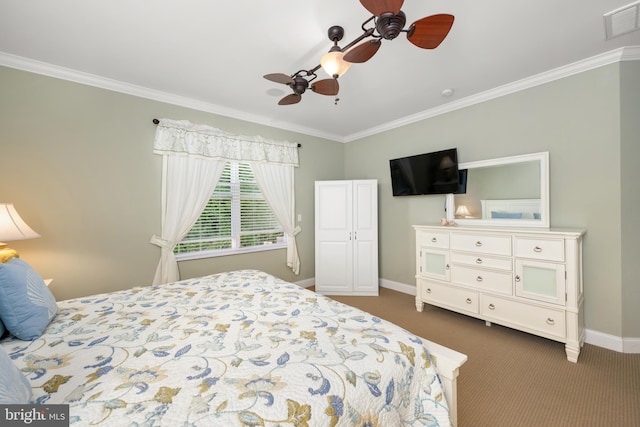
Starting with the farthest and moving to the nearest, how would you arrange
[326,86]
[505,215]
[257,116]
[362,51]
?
1. [257,116]
2. [505,215]
3. [326,86]
4. [362,51]

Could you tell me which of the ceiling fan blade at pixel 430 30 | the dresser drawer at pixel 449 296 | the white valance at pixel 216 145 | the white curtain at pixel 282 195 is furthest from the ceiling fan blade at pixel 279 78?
the dresser drawer at pixel 449 296

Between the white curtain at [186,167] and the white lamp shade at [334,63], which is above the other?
the white lamp shade at [334,63]

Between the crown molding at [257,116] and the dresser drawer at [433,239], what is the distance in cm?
169

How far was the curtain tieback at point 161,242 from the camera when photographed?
2945 mm

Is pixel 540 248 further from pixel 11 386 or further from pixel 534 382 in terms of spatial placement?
pixel 11 386

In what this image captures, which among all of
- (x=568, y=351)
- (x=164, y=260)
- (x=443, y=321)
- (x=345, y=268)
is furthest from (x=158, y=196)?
(x=568, y=351)

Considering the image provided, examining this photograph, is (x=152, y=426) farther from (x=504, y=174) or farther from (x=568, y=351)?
(x=504, y=174)

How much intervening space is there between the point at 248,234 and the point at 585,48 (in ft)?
13.5

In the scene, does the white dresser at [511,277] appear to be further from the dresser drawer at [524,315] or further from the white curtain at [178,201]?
the white curtain at [178,201]

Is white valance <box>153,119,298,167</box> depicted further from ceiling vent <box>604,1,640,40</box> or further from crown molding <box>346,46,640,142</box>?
ceiling vent <box>604,1,640,40</box>

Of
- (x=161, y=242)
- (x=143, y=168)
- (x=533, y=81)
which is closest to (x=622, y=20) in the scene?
(x=533, y=81)

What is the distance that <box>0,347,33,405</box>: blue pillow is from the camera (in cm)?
71

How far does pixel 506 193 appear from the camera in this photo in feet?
9.51

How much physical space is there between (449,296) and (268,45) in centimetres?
323
